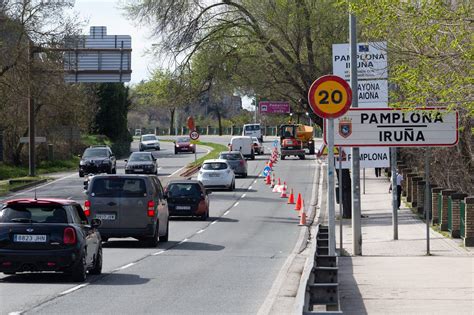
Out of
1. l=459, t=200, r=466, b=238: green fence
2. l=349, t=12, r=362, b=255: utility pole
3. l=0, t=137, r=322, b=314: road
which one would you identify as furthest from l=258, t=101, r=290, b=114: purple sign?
l=349, t=12, r=362, b=255: utility pole

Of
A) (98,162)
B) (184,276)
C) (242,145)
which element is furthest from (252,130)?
(184,276)

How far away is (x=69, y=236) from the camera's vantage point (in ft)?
55.0

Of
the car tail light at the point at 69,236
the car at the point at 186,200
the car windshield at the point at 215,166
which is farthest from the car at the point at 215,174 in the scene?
the car tail light at the point at 69,236

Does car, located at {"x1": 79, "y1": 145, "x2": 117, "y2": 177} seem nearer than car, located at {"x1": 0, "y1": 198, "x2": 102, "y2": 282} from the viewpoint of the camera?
No

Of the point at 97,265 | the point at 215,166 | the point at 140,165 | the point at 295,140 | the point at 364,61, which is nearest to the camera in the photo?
the point at 97,265

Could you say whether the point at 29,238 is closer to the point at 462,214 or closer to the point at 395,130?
the point at 395,130

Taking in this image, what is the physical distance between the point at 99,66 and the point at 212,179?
14.6 m

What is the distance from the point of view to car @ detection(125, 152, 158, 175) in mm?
59375

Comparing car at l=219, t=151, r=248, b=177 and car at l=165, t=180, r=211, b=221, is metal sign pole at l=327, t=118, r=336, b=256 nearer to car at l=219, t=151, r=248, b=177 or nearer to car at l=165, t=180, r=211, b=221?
car at l=165, t=180, r=211, b=221

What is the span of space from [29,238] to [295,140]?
213 feet

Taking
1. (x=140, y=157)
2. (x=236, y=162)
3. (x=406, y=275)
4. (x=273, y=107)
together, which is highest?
(x=273, y=107)

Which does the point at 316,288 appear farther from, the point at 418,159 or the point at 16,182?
the point at 16,182

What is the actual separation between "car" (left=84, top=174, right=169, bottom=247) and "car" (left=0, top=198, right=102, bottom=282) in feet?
24.7

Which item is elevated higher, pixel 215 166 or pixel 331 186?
pixel 331 186
